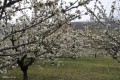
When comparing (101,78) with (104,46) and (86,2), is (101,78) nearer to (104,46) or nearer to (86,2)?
(104,46)

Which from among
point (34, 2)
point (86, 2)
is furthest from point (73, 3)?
point (34, 2)

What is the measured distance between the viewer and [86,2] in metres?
4.16

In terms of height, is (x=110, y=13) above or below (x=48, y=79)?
above

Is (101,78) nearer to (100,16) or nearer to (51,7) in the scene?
(100,16)

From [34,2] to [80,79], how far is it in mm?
24835

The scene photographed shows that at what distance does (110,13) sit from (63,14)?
9.67m

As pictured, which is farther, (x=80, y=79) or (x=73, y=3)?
(x=80, y=79)

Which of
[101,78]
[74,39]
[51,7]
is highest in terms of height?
[51,7]

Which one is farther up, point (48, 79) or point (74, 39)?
point (74, 39)

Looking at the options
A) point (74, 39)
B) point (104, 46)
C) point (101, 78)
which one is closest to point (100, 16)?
point (104, 46)

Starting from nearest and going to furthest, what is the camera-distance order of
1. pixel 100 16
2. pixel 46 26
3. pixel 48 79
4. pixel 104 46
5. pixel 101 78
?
pixel 46 26 < pixel 104 46 < pixel 100 16 < pixel 48 79 < pixel 101 78

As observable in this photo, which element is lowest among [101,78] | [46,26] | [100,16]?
[101,78]

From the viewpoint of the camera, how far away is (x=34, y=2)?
4.43 meters

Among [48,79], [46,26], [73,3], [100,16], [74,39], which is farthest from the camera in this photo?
[48,79]
